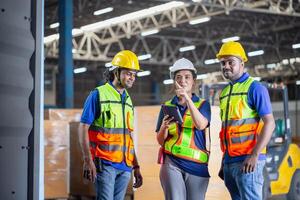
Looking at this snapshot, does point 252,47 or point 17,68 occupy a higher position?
point 252,47

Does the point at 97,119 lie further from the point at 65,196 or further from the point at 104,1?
the point at 104,1

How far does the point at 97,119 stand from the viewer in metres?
4.70

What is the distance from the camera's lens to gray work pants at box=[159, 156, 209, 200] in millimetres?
4465

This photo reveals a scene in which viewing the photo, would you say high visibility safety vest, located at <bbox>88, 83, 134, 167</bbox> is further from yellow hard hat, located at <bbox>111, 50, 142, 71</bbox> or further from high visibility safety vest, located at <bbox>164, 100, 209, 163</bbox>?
high visibility safety vest, located at <bbox>164, 100, 209, 163</bbox>

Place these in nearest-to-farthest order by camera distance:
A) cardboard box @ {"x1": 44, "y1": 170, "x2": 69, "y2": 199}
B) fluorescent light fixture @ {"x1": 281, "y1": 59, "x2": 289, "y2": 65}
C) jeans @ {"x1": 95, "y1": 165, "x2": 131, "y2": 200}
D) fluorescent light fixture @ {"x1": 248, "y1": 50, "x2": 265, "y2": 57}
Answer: jeans @ {"x1": 95, "y1": 165, "x2": 131, "y2": 200}, cardboard box @ {"x1": 44, "y1": 170, "x2": 69, "y2": 199}, fluorescent light fixture @ {"x1": 248, "y1": 50, "x2": 265, "y2": 57}, fluorescent light fixture @ {"x1": 281, "y1": 59, "x2": 289, "y2": 65}

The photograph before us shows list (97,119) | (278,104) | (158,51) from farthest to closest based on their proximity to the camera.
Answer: (278,104)
(158,51)
(97,119)

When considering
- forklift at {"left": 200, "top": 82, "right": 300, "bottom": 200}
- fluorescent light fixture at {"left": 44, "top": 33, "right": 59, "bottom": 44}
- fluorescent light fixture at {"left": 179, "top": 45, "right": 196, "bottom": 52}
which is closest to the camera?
forklift at {"left": 200, "top": 82, "right": 300, "bottom": 200}

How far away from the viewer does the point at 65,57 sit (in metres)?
14.4

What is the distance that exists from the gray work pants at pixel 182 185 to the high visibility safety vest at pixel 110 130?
42cm

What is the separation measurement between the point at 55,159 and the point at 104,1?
11.8 metres

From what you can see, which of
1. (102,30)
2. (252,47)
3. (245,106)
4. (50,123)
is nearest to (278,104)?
(252,47)

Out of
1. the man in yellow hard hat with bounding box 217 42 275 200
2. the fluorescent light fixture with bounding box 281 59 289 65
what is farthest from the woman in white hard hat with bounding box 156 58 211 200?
the fluorescent light fixture with bounding box 281 59 289 65

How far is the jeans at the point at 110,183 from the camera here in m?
4.51

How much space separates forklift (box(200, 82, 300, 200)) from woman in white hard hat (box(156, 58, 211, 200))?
587 cm
